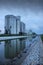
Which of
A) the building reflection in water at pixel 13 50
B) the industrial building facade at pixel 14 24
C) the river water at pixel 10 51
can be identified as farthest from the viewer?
the building reflection in water at pixel 13 50

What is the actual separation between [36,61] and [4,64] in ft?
1.66

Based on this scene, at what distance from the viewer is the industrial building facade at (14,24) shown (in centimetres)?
214

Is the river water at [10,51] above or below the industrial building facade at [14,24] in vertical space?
below

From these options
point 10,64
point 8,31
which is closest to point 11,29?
point 8,31

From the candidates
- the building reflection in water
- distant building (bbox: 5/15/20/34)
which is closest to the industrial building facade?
distant building (bbox: 5/15/20/34)

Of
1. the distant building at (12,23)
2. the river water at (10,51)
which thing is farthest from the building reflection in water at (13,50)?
the distant building at (12,23)

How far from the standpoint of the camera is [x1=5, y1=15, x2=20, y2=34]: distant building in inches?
84.5

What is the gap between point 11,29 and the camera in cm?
234

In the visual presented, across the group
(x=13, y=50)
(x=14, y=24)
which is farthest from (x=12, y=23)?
(x=13, y=50)

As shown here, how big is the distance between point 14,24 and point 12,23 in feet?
0.14

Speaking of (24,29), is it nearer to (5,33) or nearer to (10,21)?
(10,21)

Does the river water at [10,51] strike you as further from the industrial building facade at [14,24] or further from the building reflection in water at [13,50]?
the industrial building facade at [14,24]

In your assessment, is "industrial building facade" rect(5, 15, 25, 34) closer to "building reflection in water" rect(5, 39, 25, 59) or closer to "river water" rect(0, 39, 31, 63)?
"river water" rect(0, 39, 31, 63)

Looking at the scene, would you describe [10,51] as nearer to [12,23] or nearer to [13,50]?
[13,50]
